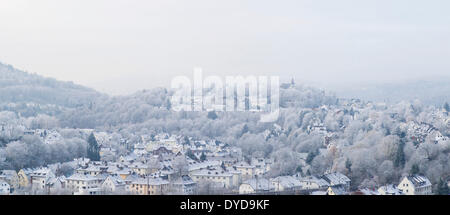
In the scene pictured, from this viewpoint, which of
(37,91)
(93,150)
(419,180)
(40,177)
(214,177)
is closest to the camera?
(419,180)

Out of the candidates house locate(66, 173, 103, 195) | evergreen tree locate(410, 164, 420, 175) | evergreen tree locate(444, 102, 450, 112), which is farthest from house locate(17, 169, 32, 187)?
evergreen tree locate(444, 102, 450, 112)

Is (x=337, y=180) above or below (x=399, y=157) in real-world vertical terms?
below

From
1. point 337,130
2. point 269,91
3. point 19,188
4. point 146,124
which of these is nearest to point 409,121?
point 337,130

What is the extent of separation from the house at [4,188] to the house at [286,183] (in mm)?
3968

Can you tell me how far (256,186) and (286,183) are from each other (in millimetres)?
678

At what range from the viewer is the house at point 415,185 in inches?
394

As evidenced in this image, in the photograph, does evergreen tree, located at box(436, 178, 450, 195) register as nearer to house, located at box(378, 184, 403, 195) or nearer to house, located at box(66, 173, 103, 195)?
house, located at box(378, 184, 403, 195)

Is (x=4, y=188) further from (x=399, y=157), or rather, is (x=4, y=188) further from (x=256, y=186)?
(x=399, y=157)

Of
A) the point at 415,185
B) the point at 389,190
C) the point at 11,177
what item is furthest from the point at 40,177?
the point at 415,185

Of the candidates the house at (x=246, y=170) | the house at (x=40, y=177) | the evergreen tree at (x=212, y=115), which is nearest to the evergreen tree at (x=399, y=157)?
the house at (x=246, y=170)

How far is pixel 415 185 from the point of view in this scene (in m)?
10.2
